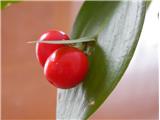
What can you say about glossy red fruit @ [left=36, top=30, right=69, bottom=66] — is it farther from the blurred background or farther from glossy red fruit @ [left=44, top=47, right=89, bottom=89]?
the blurred background

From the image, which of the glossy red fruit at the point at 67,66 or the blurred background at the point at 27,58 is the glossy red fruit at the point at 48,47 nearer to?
the glossy red fruit at the point at 67,66

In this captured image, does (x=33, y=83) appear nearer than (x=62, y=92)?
No

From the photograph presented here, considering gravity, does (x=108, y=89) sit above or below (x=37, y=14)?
below

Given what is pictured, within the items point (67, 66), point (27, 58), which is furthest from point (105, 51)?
point (27, 58)

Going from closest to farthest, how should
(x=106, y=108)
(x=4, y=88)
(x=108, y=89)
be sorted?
(x=108, y=89)
(x=106, y=108)
(x=4, y=88)

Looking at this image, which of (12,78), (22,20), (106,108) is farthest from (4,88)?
(106,108)

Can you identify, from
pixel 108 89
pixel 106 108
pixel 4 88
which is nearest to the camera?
pixel 108 89

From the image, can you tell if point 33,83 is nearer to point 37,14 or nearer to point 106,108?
point 37,14

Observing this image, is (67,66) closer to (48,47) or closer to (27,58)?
(48,47)
